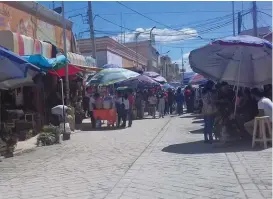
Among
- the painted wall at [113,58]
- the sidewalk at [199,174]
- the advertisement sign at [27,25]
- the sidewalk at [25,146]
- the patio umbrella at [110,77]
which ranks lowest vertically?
the sidewalk at [199,174]

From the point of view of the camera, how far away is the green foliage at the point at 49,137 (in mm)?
13023

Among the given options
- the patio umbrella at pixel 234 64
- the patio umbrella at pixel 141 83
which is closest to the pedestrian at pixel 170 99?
the patio umbrella at pixel 141 83

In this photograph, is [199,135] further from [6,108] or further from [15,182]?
[15,182]

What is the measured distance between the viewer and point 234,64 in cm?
1408

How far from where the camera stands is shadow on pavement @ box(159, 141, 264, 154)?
35.3 ft

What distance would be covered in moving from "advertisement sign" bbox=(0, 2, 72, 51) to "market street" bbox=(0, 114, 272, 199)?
222 inches

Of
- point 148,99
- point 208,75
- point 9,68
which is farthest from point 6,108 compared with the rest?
point 148,99

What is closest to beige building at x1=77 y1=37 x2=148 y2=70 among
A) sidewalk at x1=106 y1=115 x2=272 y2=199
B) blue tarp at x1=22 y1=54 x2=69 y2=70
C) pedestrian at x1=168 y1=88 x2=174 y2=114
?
pedestrian at x1=168 y1=88 x2=174 y2=114

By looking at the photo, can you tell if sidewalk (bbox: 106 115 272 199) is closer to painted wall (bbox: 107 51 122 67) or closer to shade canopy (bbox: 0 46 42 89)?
shade canopy (bbox: 0 46 42 89)

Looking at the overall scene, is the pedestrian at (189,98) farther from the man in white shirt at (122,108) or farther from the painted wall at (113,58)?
the man in white shirt at (122,108)

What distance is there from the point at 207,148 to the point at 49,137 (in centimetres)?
478

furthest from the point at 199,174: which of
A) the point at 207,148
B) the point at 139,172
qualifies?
the point at 207,148

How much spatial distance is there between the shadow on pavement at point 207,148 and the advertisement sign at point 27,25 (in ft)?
25.5

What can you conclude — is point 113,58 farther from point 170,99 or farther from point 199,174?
point 199,174
